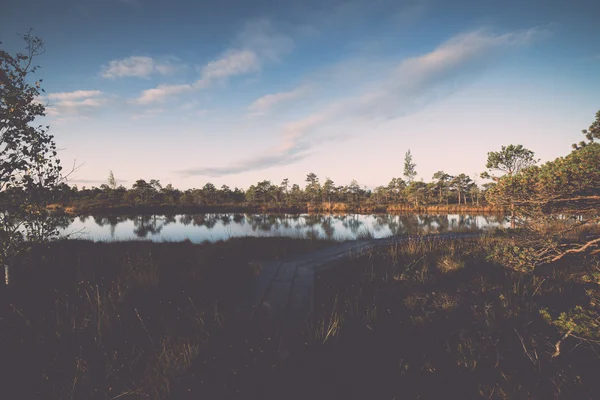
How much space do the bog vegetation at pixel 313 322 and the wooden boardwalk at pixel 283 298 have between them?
153mm

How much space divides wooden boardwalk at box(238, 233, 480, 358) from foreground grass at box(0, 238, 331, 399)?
40cm

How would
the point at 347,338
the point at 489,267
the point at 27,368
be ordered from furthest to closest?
the point at 489,267, the point at 347,338, the point at 27,368

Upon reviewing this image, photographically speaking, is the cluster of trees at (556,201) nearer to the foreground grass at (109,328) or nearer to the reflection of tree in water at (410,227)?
the foreground grass at (109,328)

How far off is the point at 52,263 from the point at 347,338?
8341 millimetres

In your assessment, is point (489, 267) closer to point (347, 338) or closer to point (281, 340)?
point (347, 338)

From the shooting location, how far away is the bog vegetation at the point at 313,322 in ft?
9.08

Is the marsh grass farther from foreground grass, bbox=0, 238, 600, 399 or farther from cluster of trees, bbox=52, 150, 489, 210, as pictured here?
cluster of trees, bbox=52, 150, 489, 210

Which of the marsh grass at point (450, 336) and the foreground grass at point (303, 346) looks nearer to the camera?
the foreground grass at point (303, 346)

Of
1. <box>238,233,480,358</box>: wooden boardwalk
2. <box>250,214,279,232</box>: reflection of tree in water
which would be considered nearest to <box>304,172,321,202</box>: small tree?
<box>250,214,279,232</box>: reflection of tree in water

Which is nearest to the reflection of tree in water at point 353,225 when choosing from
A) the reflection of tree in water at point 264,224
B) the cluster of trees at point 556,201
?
the reflection of tree in water at point 264,224

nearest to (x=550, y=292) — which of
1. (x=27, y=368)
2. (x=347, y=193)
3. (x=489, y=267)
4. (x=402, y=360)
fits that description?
(x=489, y=267)

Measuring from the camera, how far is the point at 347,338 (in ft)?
12.8

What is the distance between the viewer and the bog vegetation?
109 inches

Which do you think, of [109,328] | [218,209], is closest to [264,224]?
[109,328]
